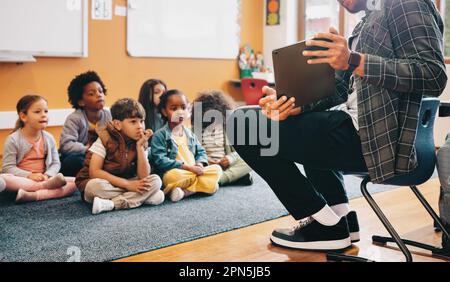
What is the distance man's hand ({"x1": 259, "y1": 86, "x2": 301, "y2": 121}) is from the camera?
1562mm

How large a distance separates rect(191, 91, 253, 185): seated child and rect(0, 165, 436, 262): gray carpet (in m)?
0.30

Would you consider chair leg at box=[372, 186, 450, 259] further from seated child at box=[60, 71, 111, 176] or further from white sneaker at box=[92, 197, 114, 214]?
seated child at box=[60, 71, 111, 176]

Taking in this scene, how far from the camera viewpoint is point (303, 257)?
5.60ft

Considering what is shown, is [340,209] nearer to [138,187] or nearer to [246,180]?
[138,187]

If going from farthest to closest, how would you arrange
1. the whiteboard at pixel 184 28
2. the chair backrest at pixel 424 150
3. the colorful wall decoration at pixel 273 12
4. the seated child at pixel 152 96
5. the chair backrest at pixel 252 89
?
the colorful wall decoration at pixel 273 12, the chair backrest at pixel 252 89, the whiteboard at pixel 184 28, the seated child at pixel 152 96, the chair backrest at pixel 424 150

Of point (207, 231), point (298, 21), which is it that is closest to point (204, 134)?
point (207, 231)

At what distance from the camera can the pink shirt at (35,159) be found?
2.70 metres

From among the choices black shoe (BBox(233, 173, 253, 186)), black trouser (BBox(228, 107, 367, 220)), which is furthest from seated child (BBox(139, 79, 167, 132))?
black trouser (BBox(228, 107, 367, 220))

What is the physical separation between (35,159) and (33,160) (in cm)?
1

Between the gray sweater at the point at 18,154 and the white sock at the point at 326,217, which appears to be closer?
the white sock at the point at 326,217

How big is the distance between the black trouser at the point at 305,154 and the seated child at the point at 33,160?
130 centimetres

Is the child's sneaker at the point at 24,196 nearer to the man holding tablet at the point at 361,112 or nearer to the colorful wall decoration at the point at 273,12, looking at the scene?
the man holding tablet at the point at 361,112

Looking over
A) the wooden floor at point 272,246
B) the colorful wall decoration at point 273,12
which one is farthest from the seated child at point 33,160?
the colorful wall decoration at point 273,12
